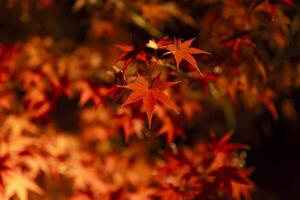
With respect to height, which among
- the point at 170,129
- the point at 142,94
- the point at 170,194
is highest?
the point at 170,129


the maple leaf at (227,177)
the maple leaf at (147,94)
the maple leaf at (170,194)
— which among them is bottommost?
the maple leaf at (170,194)

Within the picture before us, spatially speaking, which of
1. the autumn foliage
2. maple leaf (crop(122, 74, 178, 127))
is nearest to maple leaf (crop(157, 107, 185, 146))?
the autumn foliage

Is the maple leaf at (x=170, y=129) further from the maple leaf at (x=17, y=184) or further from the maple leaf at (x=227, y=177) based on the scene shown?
the maple leaf at (x=17, y=184)

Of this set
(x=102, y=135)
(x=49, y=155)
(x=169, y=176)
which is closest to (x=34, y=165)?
(x=49, y=155)

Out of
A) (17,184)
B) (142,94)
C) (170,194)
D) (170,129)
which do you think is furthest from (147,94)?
(17,184)

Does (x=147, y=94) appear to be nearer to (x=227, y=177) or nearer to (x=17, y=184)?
(x=227, y=177)

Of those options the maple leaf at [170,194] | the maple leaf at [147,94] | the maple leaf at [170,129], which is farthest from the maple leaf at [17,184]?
the maple leaf at [147,94]

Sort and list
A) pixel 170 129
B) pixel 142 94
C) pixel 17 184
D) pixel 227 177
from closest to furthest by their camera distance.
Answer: pixel 142 94, pixel 227 177, pixel 17 184, pixel 170 129

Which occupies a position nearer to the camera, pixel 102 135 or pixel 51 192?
pixel 102 135

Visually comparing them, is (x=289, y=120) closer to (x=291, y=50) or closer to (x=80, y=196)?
(x=291, y=50)
